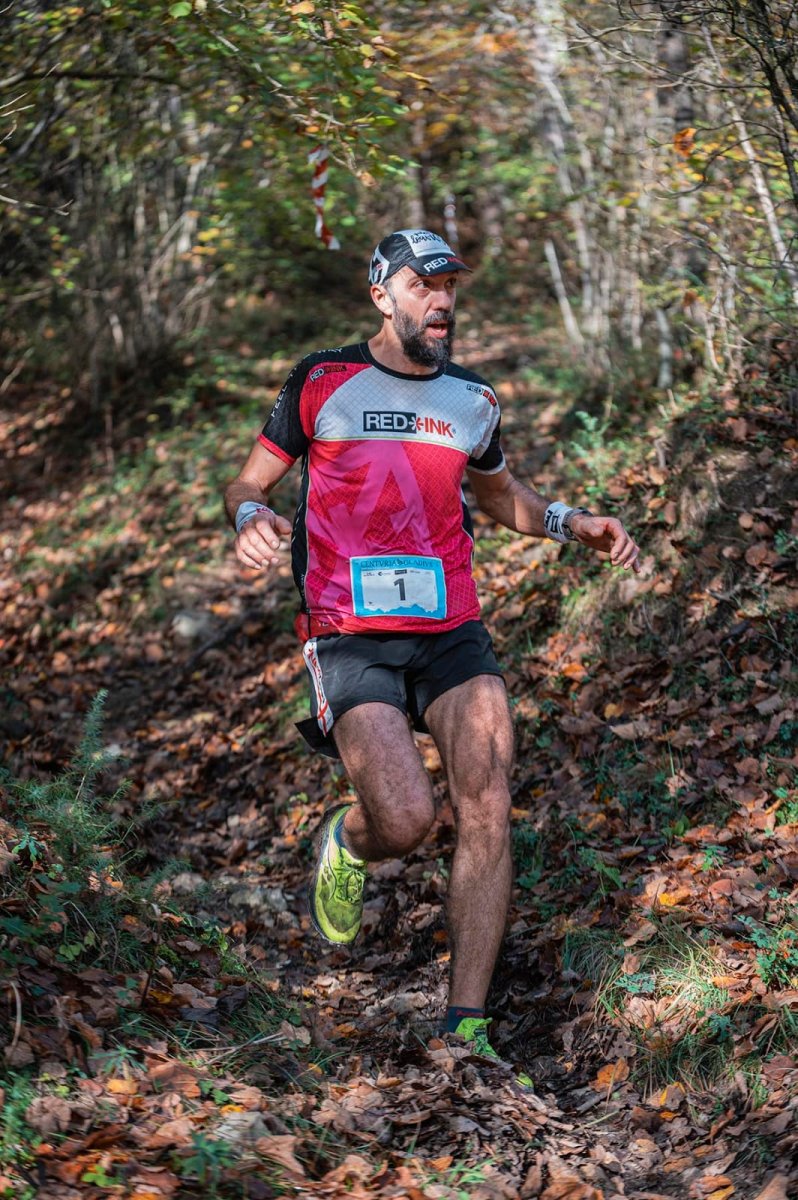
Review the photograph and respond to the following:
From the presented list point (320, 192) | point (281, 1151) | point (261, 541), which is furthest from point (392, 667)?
point (320, 192)

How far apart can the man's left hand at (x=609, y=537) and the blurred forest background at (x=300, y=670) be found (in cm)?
125

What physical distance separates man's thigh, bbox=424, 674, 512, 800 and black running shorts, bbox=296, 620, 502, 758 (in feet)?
0.21

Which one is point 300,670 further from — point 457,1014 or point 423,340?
point 457,1014

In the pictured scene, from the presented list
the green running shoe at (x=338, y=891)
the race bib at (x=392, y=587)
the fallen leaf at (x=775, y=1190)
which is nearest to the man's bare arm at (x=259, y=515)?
the race bib at (x=392, y=587)

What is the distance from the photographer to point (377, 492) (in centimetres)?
443

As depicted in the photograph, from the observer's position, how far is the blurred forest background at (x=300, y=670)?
3.26 metres

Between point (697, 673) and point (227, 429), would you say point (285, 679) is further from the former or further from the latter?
point (227, 429)

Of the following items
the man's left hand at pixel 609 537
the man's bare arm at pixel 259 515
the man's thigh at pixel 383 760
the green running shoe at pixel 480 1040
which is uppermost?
the man's bare arm at pixel 259 515

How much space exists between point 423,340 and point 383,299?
268 millimetres

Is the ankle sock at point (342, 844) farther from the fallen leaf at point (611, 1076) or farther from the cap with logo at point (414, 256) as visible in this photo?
the cap with logo at point (414, 256)

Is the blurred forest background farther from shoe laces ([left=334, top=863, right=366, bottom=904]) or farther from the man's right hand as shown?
the man's right hand

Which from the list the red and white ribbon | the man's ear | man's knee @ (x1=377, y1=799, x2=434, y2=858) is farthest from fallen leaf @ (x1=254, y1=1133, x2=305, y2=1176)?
the red and white ribbon

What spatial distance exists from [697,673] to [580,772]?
0.80m

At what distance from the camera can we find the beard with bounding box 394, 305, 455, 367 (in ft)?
14.9
